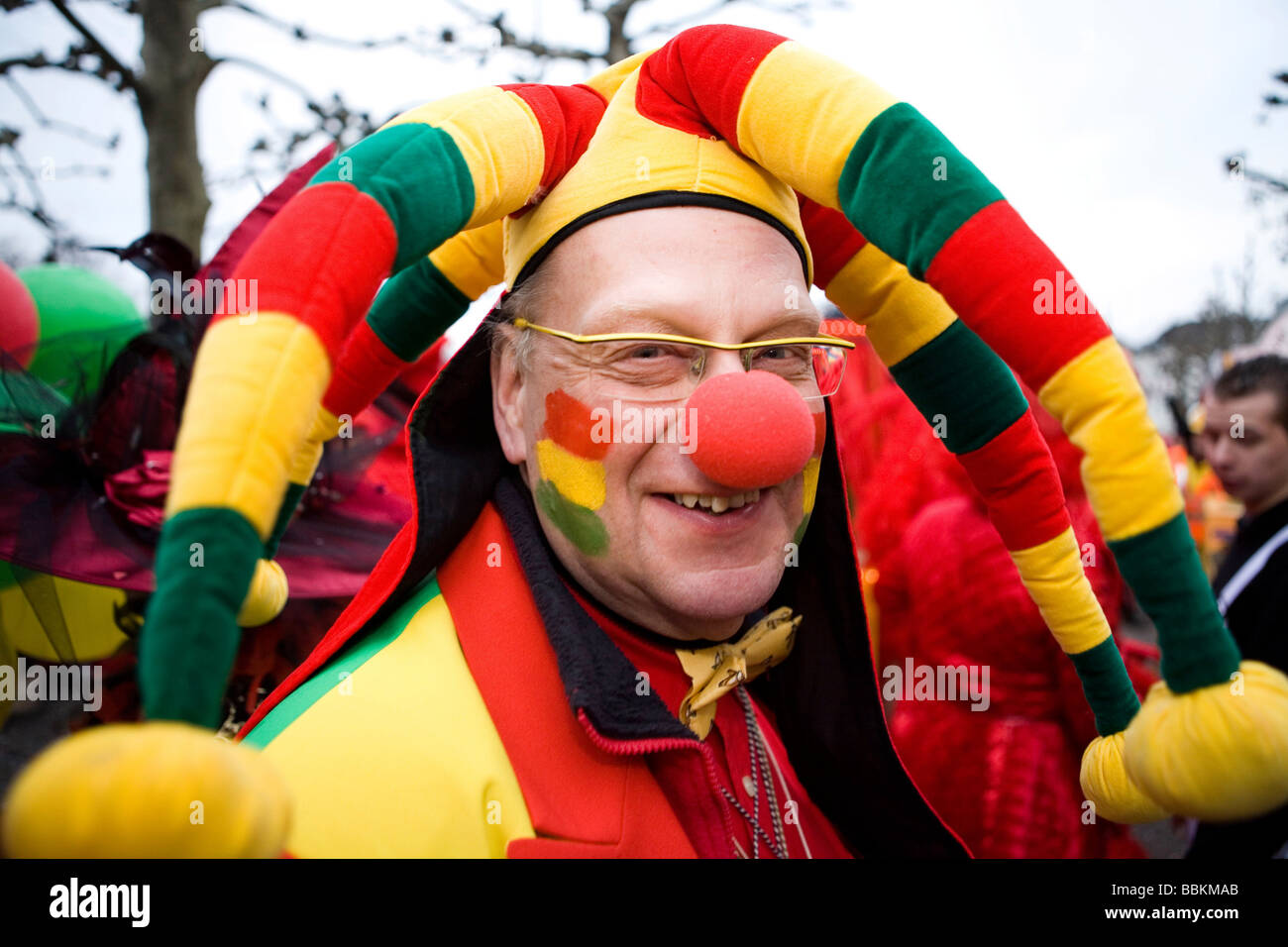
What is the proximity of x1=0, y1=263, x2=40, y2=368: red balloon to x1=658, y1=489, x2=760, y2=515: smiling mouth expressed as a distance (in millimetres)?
1959

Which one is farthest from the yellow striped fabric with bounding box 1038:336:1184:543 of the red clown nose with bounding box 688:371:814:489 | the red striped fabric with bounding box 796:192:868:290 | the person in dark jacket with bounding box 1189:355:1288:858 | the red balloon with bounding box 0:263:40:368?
the red balloon with bounding box 0:263:40:368

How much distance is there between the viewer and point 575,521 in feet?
4.36

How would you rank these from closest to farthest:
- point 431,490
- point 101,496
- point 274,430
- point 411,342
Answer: point 274,430 < point 431,490 < point 411,342 < point 101,496

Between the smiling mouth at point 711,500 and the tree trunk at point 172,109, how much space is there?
2.55 metres

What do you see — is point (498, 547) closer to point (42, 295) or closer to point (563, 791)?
point (563, 791)

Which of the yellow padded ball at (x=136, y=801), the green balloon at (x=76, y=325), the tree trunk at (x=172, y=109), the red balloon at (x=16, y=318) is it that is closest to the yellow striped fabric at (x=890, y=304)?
the yellow padded ball at (x=136, y=801)

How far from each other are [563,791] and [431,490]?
513mm

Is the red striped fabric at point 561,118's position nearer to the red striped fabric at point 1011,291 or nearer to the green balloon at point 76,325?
the red striped fabric at point 1011,291

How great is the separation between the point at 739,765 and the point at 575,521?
21.2 inches

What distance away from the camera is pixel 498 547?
1.42 meters

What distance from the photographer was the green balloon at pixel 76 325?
2232 millimetres

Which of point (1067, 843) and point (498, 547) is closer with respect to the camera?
point (498, 547)
